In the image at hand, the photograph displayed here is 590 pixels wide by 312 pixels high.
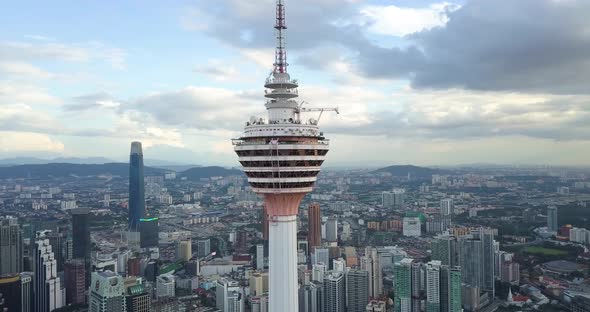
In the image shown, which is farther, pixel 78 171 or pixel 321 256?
pixel 78 171

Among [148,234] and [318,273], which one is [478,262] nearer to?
[318,273]

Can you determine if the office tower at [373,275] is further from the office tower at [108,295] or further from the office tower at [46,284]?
the office tower at [46,284]

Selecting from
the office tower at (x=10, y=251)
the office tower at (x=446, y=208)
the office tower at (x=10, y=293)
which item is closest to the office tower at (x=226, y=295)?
the office tower at (x=10, y=293)

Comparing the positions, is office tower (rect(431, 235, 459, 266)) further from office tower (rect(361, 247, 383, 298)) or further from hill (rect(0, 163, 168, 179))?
hill (rect(0, 163, 168, 179))

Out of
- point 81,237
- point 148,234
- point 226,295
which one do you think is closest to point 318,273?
point 226,295

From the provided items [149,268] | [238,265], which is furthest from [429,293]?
[149,268]

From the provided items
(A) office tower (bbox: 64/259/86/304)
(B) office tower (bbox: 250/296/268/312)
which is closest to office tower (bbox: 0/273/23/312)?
(A) office tower (bbox: 64/259/86/304)
